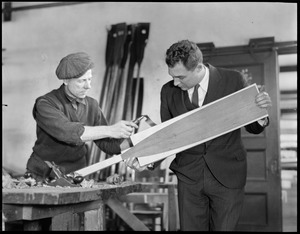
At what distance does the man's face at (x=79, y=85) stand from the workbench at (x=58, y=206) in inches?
21.1

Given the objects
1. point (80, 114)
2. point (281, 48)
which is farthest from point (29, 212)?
point (281, 48)

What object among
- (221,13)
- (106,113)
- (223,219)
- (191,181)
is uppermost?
(221,13)

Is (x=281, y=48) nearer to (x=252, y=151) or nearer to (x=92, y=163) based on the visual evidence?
(x=252, y=151)

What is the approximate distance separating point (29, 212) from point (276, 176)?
5.02 feet

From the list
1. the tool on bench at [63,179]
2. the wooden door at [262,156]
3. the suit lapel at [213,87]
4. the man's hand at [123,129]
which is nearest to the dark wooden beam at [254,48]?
the wooden door at [262,156]

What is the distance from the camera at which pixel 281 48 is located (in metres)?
2.36

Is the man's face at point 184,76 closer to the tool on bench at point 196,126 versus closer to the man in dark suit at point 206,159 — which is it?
the man in dark suit at point 206,159

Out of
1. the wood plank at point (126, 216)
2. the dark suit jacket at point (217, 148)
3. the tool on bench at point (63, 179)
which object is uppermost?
the dark suit jacket at point (217, 148)

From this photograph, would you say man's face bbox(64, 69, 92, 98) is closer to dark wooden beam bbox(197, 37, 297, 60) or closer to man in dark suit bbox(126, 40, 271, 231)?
man in dark suit bbox(126, 40, 271, 231)

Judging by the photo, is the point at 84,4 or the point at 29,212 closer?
the point at 29,212

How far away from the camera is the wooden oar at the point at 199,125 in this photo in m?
2.03

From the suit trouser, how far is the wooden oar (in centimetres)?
18

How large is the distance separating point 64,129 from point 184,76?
0.65m

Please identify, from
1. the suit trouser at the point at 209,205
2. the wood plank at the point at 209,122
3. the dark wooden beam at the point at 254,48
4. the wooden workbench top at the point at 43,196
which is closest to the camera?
the wooden workbench top at the point at 43,196
